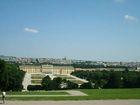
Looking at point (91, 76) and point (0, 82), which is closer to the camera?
point (0, 82)

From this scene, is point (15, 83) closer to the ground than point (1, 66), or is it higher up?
closer to the ground

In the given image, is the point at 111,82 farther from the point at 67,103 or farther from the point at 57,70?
the point at 57,70

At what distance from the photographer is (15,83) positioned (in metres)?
33.2

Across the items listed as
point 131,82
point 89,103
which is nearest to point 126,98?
point 89,103

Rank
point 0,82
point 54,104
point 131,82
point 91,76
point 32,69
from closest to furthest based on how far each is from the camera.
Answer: point 54,104
point 0,82
point 131,82
point 91,76
point 32,69

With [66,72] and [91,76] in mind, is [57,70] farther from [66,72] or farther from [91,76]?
[91,76]

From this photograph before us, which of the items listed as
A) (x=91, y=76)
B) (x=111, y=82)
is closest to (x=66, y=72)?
(x=91, y=76)

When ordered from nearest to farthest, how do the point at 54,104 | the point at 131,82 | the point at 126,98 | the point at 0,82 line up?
1. the point at 54,104
2. the point at 126,98
3. the point at 0,82
4. the point at 131,82

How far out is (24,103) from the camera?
14.3 meters

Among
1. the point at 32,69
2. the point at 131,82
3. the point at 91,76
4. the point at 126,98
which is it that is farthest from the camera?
the point at 32,69

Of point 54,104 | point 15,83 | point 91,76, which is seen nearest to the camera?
point 54,104

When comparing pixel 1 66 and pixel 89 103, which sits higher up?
pixel 1 66

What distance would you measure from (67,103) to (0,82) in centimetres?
1539

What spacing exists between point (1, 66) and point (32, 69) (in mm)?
72457
